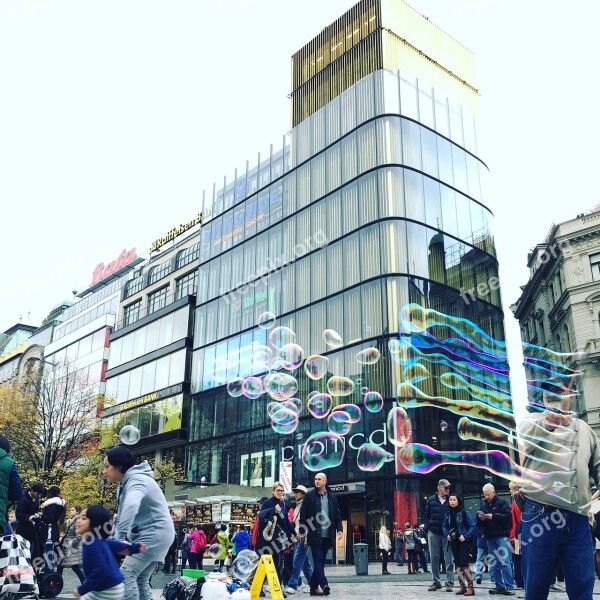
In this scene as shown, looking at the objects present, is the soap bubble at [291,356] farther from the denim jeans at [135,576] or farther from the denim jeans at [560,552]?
the denim jeans at [560,552]

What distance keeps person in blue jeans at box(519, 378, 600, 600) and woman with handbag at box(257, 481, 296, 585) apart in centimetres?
693

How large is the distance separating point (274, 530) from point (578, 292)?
39.7 m

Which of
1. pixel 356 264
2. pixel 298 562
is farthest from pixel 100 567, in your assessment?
pixel 356 264

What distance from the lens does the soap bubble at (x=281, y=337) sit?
37.3 meters

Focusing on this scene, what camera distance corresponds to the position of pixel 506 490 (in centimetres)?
3466

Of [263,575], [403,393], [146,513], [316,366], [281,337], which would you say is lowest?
[263,575]

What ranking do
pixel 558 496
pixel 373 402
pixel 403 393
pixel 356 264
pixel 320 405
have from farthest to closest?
pixel 356 264, pixel 320 405, pixel 403 393, pixel 373 402, pixel 558 496

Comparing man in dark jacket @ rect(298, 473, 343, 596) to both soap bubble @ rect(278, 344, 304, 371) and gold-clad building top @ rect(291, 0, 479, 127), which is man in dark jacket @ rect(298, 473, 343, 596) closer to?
soap bubble @ rect(278, 344, 304, 371)

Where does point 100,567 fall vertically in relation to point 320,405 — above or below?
below

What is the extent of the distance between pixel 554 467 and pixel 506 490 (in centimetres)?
3272

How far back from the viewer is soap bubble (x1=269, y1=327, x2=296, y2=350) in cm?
3728

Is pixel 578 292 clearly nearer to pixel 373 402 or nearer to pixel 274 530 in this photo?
pixel 373 402

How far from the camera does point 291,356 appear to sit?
37.3 metres

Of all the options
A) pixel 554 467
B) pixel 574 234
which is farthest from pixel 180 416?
pixel 554 467
